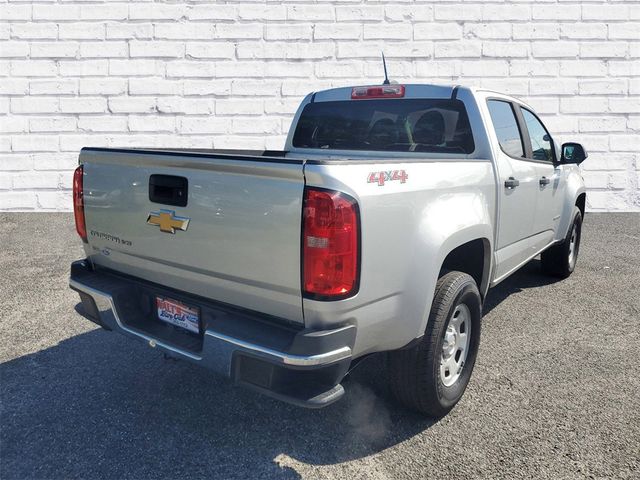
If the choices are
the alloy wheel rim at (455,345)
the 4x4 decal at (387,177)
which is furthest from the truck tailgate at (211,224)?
the alloy wheel rim at (455,345)

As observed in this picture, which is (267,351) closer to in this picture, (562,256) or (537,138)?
(537,138)

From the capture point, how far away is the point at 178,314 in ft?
8.68

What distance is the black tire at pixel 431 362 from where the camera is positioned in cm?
267

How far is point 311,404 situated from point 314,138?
2499mm

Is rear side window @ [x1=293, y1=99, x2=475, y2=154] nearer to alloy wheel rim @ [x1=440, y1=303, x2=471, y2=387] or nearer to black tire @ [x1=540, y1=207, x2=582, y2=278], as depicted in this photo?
alloy wheel rim @ [x1=440, y1=303, x2=471, y2=387]

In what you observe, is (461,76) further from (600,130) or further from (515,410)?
(515,410)

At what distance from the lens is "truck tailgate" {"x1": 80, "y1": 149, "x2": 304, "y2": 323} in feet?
7.16

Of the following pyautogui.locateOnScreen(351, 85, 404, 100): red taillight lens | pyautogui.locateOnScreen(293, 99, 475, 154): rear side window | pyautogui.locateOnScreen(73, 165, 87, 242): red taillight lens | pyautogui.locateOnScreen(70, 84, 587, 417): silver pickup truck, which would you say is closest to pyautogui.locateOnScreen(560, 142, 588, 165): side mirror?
pyautogui.locateOnScreen(70, 84, 587, 417): silver pickup truck

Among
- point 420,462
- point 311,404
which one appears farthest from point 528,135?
point 311,404

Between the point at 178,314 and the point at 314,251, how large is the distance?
A: 3.05 ft

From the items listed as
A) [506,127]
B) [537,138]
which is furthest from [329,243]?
[537,138]

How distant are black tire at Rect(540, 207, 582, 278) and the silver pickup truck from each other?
82.9 inches

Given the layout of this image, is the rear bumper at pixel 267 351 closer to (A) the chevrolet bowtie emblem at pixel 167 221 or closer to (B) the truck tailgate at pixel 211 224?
(B) the truck tailgate at pixel 211 224

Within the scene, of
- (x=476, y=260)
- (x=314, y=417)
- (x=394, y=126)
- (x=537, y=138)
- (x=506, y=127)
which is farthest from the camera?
(x=537, y=138)
